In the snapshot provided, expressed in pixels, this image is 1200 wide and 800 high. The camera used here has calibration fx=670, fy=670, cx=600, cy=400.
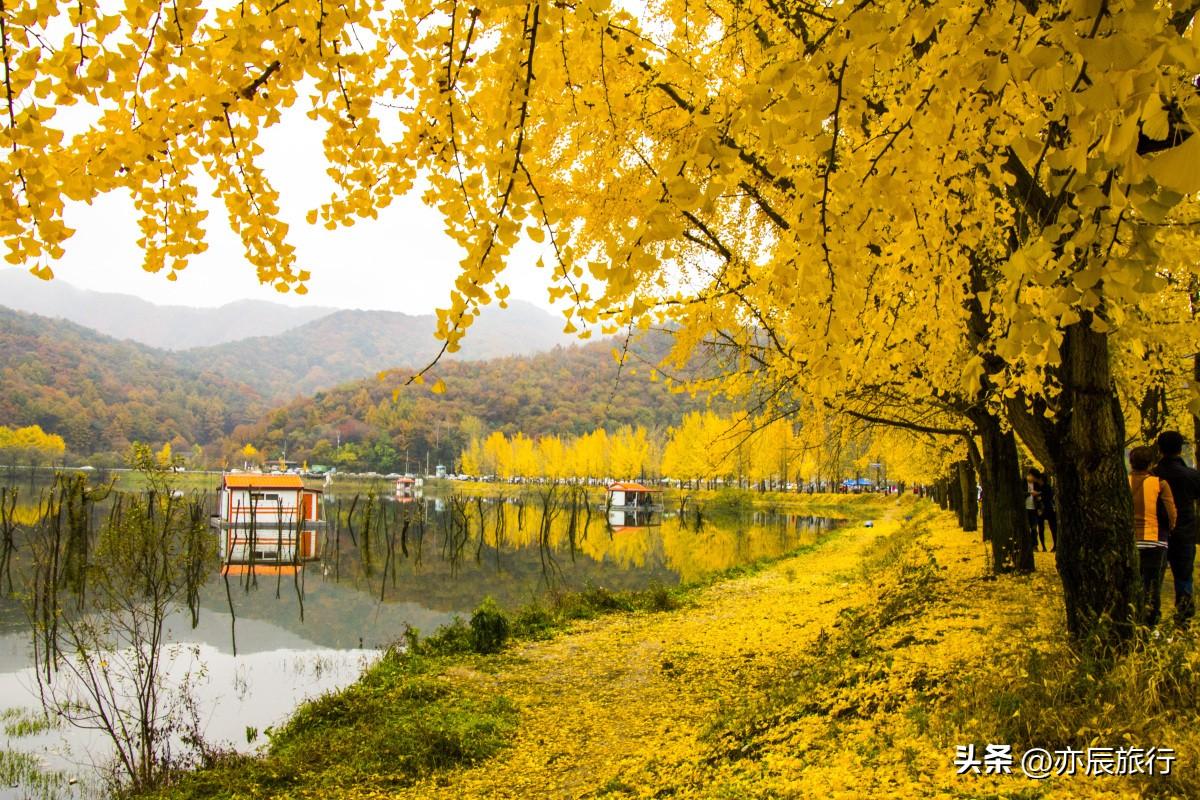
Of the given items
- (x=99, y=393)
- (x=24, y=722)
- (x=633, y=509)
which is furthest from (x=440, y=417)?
(x=24, y=722)

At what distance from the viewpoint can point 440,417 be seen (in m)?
106

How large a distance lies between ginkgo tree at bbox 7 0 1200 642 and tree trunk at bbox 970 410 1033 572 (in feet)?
12.7

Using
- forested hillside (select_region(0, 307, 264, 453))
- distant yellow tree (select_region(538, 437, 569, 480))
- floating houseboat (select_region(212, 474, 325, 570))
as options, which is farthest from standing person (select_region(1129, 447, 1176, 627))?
forested hillside (select_region(0, 307, 264, 453))

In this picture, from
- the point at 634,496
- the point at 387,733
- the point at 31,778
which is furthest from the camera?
the point at 634,496

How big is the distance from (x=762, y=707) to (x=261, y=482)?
3289 centimetres

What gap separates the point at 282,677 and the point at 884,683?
31.1 ft

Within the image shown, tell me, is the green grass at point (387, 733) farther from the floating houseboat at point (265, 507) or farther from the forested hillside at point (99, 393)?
the forested hillside at point (99, 393)

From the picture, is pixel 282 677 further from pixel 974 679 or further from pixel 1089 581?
pixel 1089 581

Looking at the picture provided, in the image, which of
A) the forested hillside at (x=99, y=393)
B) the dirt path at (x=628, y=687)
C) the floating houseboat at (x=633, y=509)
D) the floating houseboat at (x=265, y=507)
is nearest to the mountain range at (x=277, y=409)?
the forested hillside at (x=99, y=393)

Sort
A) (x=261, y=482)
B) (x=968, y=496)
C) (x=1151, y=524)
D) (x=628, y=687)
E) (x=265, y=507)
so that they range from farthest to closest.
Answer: (x=265, y=507) < (x=261, y=482) < (x=968, y=496) < (x=628, y=687) < (x=1151, y=524)

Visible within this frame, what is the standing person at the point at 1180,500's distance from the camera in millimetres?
4957

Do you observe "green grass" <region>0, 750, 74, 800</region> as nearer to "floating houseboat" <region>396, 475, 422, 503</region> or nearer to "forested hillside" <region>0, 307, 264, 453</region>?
"floating houseboat" <region>396, 475, 422, 503</region>

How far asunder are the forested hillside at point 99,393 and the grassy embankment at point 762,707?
9725 cm

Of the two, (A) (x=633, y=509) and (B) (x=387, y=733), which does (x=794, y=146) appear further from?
(A) (x=633, y=509)
